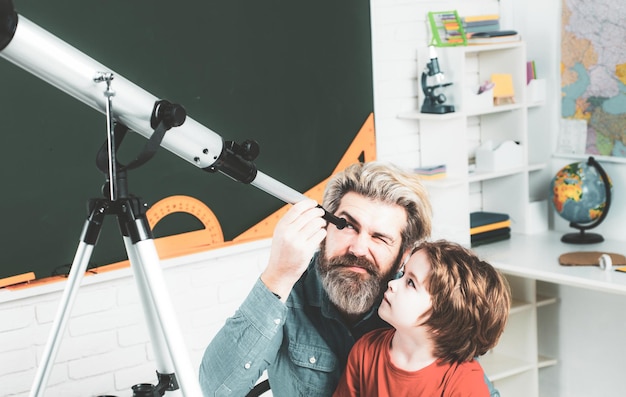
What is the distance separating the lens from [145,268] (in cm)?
127

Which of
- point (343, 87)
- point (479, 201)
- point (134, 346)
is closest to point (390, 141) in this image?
point (343, 87)

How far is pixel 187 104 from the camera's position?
2.78 m

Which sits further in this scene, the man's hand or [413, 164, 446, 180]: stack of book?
[413, 164, 446, 180]: stack of book

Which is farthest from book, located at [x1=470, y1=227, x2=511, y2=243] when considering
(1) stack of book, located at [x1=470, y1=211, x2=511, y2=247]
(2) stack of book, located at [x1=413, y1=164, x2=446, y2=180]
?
(2) stack of book, located at [x1=413, y1=164, x2=446, y2=180]

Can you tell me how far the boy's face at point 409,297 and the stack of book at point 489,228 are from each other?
5.76ft

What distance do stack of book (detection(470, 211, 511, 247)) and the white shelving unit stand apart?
2.1 inches

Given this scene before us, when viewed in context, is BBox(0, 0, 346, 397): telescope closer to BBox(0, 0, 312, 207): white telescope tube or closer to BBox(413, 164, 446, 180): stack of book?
BBox(0, 0, 312, 207): white telescope tube

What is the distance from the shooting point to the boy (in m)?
1.71

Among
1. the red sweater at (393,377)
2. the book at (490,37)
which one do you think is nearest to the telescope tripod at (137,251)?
the red sweater at (393,377)

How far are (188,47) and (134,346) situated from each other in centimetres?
98

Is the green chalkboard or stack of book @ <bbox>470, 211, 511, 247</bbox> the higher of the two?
the green chalkboard

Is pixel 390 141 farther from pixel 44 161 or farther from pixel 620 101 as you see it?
pixel 44 161

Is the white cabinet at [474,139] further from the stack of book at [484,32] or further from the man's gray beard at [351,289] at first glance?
the man's gray beard at [351,289]

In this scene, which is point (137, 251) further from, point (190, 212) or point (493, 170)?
point (493, 170)
